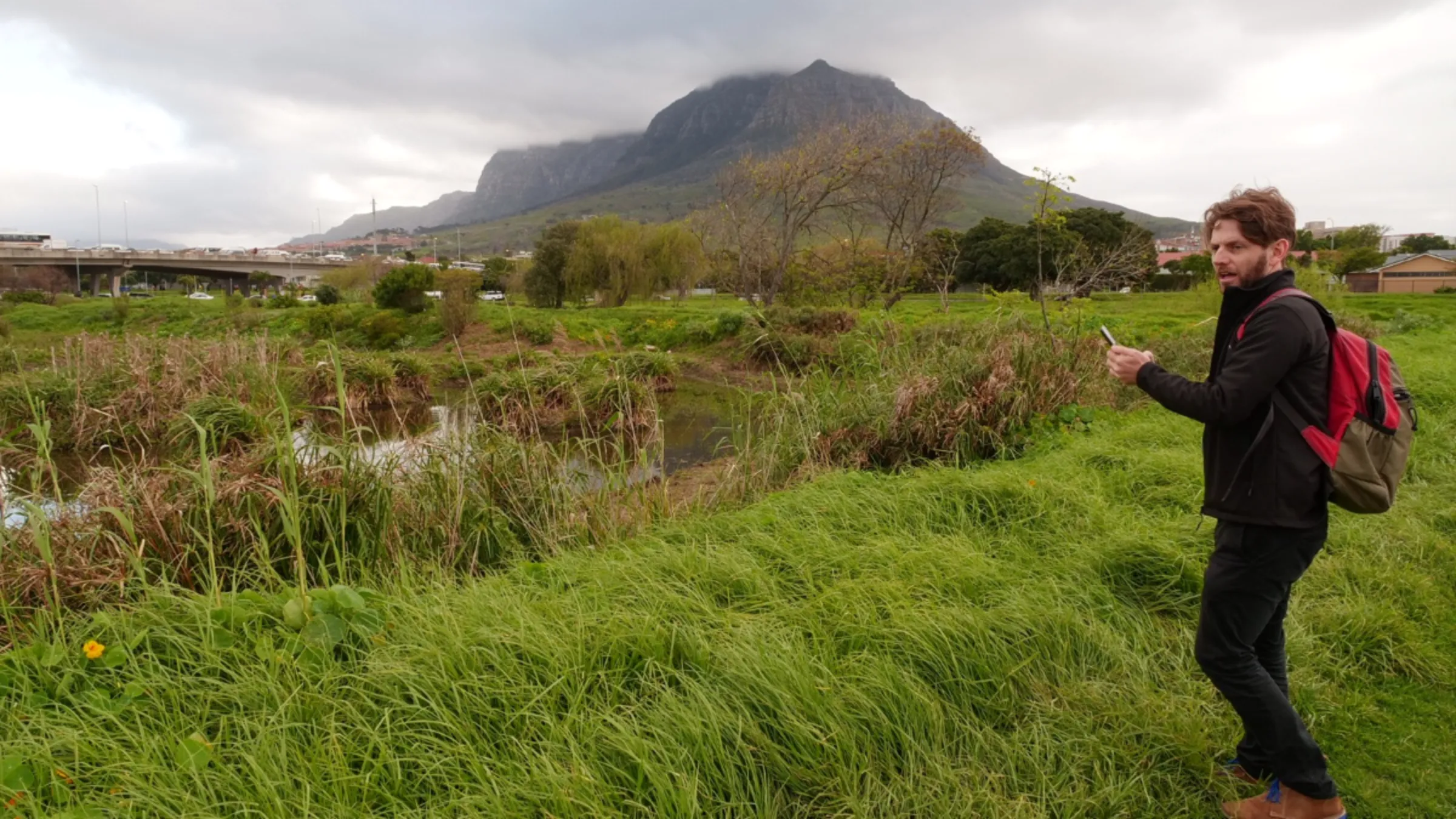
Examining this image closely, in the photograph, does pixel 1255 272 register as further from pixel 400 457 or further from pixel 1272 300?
pixel 400 457

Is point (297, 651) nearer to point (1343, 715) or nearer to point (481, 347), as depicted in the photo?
point (1343, 715)

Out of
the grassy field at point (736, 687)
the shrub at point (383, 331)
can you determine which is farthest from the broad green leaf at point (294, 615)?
the shrub at point (383, 331)

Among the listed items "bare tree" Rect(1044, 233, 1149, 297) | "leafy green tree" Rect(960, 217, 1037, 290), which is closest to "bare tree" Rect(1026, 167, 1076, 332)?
"bare tree" Rect(1044, 233, 1149, 297)

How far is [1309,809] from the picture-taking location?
2.00 meters

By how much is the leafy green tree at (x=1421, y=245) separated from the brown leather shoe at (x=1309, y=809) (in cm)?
7548

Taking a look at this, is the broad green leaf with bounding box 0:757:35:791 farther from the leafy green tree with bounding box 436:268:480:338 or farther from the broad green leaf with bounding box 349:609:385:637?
the leafy green tree with bounding box 436:268:480:338

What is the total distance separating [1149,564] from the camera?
11.1 feet

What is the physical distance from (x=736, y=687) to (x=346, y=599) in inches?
56.0

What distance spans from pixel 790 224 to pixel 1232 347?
21.2m

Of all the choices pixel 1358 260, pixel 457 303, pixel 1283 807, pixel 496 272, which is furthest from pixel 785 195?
pixel 1358 260

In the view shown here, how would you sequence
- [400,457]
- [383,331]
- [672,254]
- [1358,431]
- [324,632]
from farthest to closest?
[672,254]
[383,331]
[400,457]
[324,632]
[1358,431]

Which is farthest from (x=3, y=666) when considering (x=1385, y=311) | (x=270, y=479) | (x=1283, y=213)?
(x=1385, y=311)

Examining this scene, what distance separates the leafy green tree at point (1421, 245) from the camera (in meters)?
60.3

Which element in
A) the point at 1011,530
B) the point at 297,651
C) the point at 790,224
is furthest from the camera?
the point at 790,224
